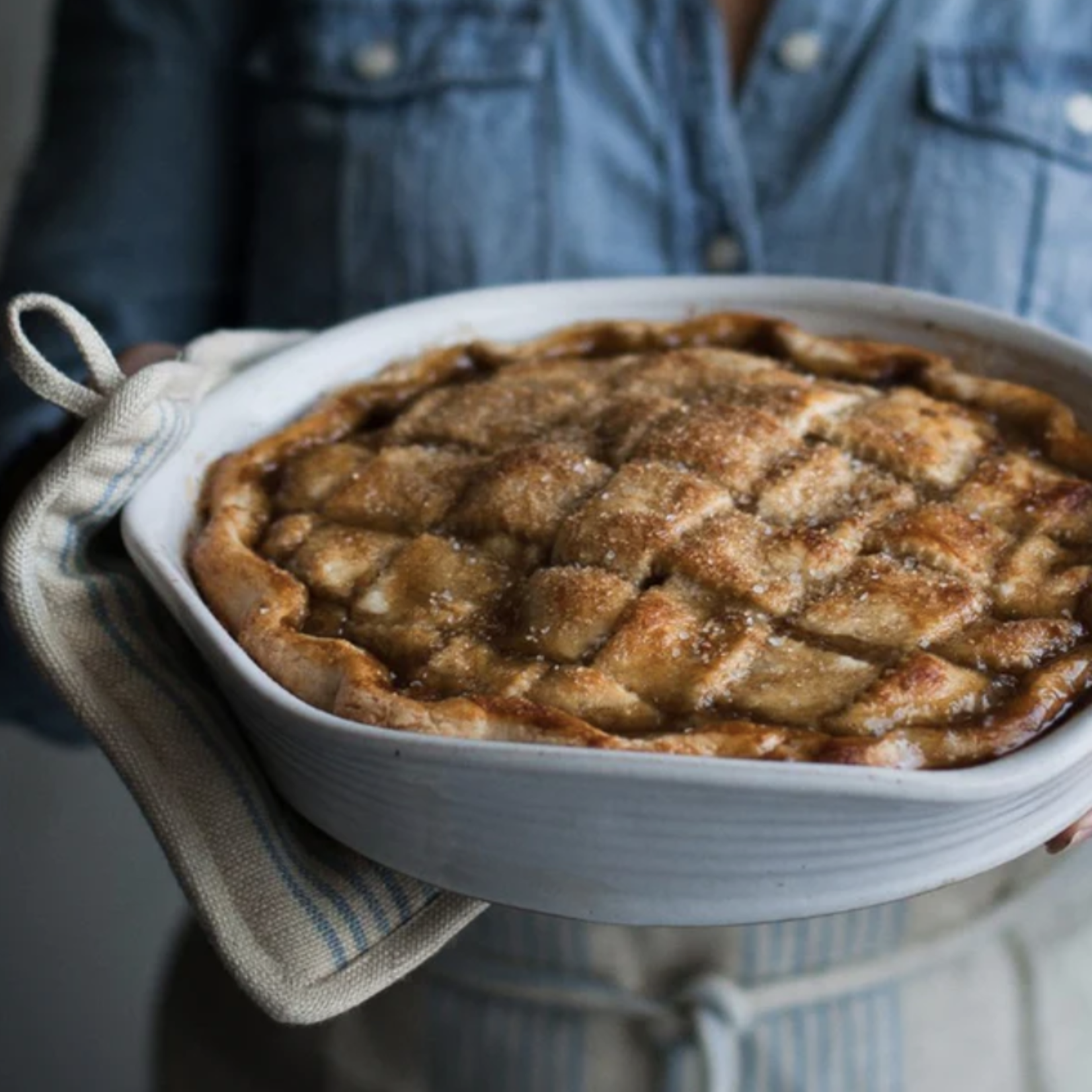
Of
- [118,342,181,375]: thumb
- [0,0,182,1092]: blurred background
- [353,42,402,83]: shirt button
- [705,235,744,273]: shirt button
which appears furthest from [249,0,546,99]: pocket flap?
[0,0,182,1092]: blurred background

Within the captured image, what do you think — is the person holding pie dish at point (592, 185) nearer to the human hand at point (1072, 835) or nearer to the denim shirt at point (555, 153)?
the denim shirt at point (555, 153)

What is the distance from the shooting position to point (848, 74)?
1.22 m

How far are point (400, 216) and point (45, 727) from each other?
A: 58cm

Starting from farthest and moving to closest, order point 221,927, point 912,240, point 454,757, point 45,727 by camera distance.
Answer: point 45,727
point 912,240
point 221,927
point 454,757

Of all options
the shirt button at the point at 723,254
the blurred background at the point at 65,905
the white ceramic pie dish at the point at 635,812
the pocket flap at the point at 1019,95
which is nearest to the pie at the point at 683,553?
the white ceramic pie dish at the point at 635,812

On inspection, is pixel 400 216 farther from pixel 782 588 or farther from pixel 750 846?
pixel 750 846

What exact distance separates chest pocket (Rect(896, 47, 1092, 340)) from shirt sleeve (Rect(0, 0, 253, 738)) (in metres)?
0.67

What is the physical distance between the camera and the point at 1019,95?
1221 millimetres

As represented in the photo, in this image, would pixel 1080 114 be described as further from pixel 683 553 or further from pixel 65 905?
pixel 65 905

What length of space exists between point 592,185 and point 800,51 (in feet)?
0.70

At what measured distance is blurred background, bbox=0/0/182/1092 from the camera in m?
1.93

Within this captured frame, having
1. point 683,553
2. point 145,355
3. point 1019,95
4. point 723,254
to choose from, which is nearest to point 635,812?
point 683,553

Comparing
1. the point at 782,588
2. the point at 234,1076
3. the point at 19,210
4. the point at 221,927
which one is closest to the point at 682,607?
the point at 782,588

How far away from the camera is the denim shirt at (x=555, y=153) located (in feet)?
3.98
